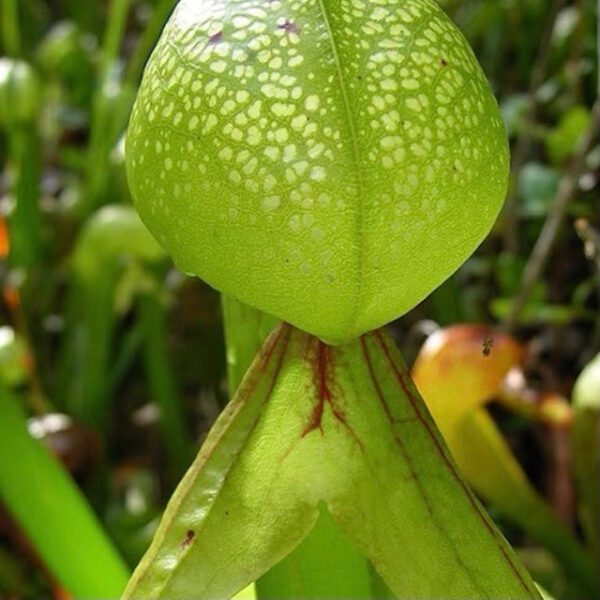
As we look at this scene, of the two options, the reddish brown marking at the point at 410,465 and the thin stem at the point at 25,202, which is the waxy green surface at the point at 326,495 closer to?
the reddish brown marking at the point at 410,465

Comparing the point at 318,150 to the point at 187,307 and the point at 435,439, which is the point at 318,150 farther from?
the point at 187,307

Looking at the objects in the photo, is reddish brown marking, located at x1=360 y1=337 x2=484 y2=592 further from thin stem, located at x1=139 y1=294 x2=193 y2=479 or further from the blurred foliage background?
thin stem, located at x1=139 y1=294 x2=193 y2=479

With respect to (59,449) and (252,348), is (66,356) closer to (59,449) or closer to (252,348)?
(59,449)

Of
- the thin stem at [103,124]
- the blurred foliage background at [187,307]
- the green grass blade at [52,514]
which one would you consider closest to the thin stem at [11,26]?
the blurred foliage background at [187,307]

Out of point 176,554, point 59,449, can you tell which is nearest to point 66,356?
point 59,449

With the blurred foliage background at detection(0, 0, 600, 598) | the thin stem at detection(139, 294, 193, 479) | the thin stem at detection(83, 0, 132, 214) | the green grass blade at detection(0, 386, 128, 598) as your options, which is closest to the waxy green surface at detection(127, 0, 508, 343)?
the green grass blade at detection(0, 386, 128, 598)

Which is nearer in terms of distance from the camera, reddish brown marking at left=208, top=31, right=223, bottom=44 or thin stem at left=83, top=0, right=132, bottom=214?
reddish brown marking at left=208, top=31, right=223, bottom=44

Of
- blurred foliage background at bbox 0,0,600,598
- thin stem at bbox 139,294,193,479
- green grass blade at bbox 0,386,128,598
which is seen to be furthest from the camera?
thin stem at bbox 139,294,193,479
